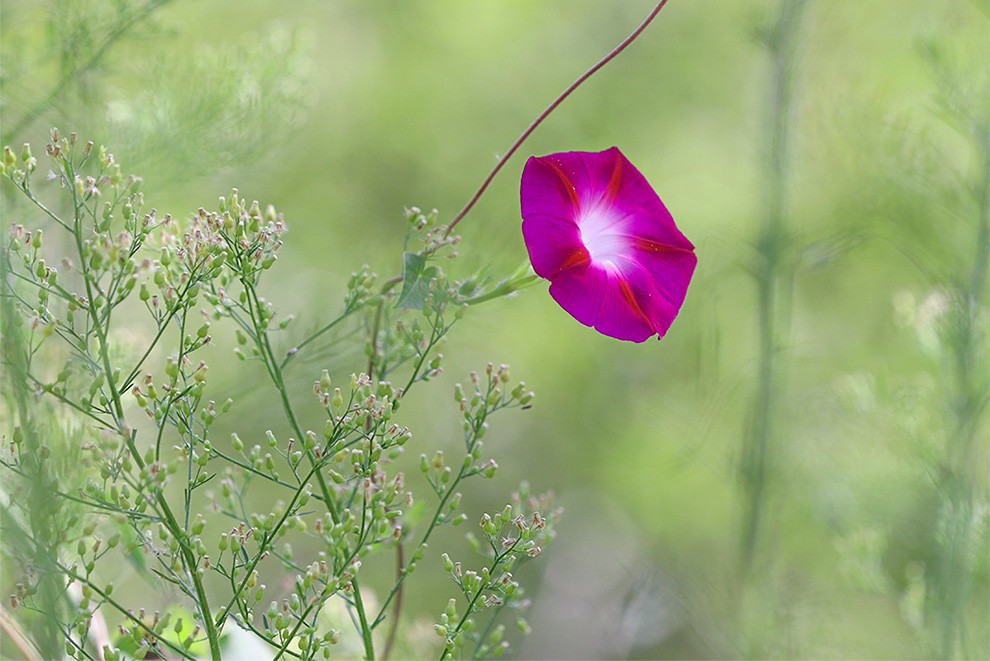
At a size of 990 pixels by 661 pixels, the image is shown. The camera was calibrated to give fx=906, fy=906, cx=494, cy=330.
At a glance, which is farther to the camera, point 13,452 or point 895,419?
point 895,419

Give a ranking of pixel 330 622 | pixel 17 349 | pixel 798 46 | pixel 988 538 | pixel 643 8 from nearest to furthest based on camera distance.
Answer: pixel 17 349 < pixel 330 622 < pixel 798 46 < pixel 988 538 < pixel 643 8

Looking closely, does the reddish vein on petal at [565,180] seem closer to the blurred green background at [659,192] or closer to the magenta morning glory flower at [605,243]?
the magenta morning glory flower at [605,243]

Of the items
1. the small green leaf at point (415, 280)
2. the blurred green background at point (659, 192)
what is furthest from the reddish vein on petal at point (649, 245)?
the blurred green background at point (659, 192)

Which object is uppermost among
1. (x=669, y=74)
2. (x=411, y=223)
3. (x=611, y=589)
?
(x=669, y=74)

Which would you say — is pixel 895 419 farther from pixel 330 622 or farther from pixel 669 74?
pixel 669 74

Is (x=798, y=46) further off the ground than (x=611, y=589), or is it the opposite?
(x=611, y=589)

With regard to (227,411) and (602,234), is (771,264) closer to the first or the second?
(602,234)

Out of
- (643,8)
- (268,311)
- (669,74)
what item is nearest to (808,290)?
(669,74)

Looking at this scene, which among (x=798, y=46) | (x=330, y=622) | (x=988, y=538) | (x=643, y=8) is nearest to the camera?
(x=330, y=622)

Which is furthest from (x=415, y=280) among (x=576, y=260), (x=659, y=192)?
(x=659, y=192)
